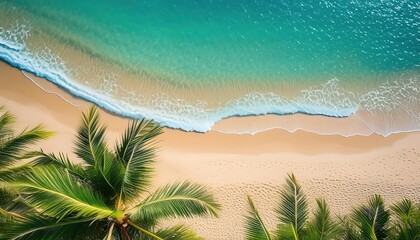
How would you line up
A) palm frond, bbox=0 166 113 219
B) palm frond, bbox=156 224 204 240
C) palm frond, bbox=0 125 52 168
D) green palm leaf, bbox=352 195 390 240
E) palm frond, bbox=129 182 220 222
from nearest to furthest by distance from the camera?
palm frond, bbox=0 166 113 219, palm frond, bbox=129 182 220 222, palm frond, bbox=156 224 204 240, green palm leaf, bbox=352 195 390 240, palm frond, bbox=0 125 52 168

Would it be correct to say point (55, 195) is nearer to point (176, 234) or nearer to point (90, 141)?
point (90, 141)

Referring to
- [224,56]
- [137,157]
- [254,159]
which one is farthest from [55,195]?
[224,56]

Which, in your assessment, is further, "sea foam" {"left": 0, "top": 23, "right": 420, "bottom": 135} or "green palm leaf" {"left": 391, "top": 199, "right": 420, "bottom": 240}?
"sea foam" {"left": 0, "top": 23, "right": 420, "bottom": 135}

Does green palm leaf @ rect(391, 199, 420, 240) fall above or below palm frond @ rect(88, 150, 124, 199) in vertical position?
above

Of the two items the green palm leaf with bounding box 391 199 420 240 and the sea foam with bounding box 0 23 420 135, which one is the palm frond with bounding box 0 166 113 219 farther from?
the sea foam with bounding box 0 23 420 135

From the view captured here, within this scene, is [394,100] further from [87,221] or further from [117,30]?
[87,221]

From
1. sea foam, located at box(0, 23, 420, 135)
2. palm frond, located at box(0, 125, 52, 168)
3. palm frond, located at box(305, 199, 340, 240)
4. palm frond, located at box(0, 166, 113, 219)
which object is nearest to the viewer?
palm frond, located at box(0, 166, 113, 219)

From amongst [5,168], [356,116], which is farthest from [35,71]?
[356,116]

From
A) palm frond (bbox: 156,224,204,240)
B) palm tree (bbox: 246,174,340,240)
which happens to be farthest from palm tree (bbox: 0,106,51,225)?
palm tree (bbox: 246,174,340,240)

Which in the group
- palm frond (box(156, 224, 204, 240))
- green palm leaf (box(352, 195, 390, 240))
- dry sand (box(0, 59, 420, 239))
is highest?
dry sand (box(0, 59, 420, 239))
